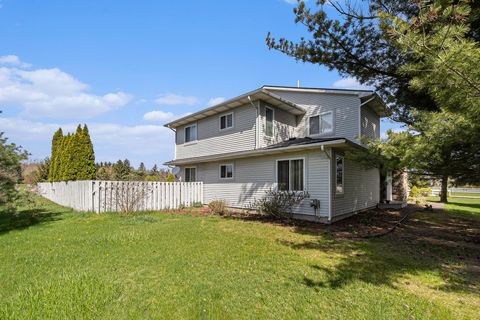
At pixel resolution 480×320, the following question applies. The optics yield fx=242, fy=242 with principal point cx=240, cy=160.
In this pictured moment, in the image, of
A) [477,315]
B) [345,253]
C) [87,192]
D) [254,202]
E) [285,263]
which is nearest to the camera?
[477,315]

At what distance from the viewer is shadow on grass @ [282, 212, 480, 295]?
13.9 feet

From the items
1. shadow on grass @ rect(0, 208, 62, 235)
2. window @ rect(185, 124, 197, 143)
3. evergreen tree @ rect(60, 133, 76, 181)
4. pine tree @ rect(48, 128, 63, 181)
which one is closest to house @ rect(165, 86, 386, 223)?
window @ rect(185, 124, 197, 143)

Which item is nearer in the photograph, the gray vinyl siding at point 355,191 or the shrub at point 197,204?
the gray vinyl siding at point 355,191

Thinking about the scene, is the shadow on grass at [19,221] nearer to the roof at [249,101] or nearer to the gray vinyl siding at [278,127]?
the roof at [249,101]

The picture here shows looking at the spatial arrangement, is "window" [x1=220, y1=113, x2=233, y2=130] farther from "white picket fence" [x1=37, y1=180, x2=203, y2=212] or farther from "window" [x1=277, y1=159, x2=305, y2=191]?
"window" [x1=277, y1=159, x2=305, y2=191]

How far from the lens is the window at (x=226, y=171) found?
44.6ft

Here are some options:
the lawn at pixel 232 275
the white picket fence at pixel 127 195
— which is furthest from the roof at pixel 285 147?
the lawn at pixel 232 275

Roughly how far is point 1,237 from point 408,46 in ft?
34.9

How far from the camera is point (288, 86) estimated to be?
14.5 meters

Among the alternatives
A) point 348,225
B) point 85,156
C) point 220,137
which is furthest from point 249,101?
point 85,156

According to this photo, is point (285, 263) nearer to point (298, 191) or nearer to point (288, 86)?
point (298, 191)

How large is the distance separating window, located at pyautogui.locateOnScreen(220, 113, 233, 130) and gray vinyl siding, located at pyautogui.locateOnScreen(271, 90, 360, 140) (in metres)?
3.71

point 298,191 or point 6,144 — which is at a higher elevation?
point 6,144

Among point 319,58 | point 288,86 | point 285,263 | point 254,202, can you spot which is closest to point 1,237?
point 285,263
